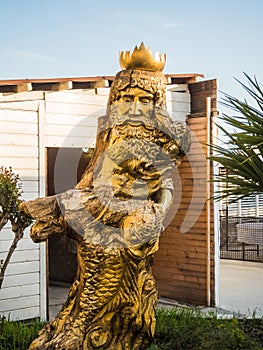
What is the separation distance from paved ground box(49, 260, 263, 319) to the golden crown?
3688 mm

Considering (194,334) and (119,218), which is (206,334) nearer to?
(194,334)

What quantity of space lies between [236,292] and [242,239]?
282 cm

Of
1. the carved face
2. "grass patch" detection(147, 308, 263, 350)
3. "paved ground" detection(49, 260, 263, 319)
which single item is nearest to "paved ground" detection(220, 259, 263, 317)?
"paved ground" detection(49, 260, 263, 319)

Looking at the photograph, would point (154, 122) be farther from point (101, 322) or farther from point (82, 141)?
point (82, 141)

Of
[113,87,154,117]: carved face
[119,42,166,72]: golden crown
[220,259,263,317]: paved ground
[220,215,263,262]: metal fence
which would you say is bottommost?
[220,259,263,317]: paved ground

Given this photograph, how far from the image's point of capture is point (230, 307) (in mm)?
8633

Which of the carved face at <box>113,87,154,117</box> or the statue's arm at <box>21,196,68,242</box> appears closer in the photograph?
the statue's arm at <box>21,196,68,242</box>

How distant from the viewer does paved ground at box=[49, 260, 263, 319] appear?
331 inches

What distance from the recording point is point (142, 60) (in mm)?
4406

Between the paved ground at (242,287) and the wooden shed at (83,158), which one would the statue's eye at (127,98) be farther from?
the paved ground at (242,287)

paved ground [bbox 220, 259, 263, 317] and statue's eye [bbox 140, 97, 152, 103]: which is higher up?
statue's eye [bbox 140, 97, 152, 103]

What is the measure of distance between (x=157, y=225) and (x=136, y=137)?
689 mm

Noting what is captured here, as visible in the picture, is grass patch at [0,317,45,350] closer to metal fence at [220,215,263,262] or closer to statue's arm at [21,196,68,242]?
statue's arm at [21,196,68,242]

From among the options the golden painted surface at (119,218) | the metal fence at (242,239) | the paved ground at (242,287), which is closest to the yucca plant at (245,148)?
the golden painted surface at (119,218)
